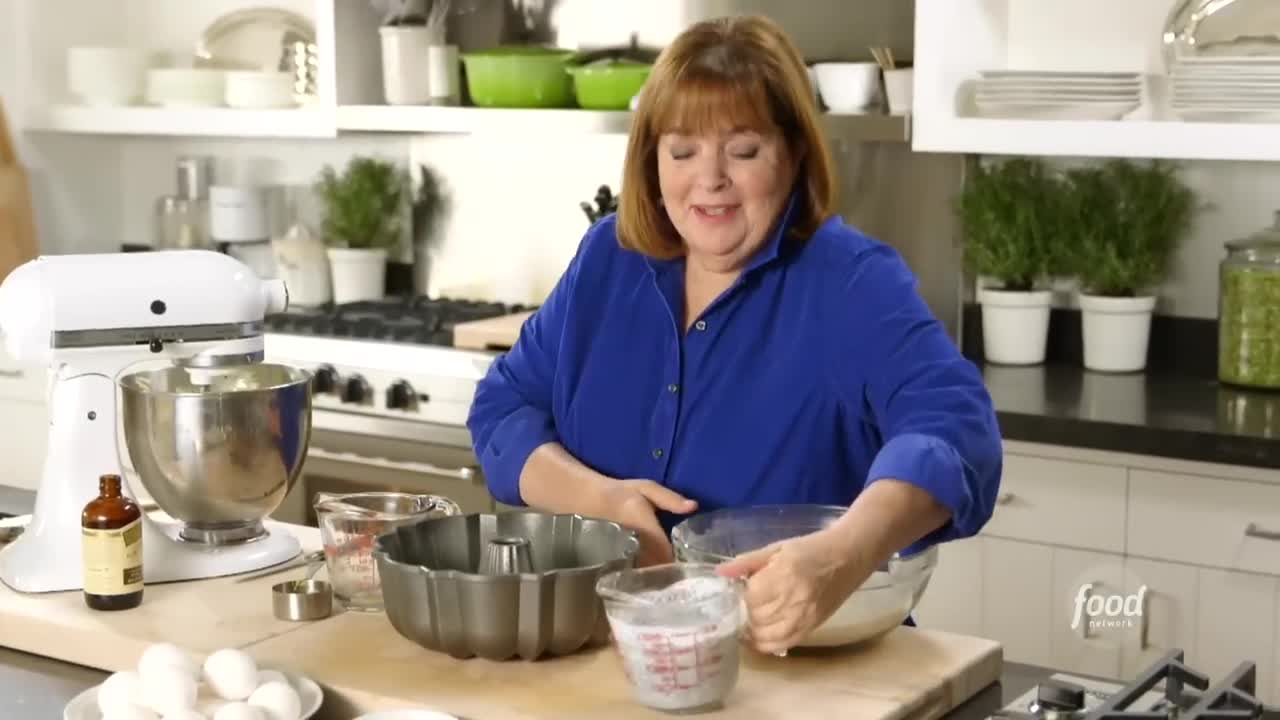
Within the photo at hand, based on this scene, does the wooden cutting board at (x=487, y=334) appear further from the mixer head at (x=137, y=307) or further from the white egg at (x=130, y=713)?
the white egg at (x=130, y=713)

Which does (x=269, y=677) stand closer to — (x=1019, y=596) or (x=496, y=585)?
(x=496, y=585)

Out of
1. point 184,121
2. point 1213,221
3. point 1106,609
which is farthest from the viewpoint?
point 184,121

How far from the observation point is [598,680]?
1.64 m

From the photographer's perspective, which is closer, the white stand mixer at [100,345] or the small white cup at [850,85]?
the white stand mixer at [100,345]

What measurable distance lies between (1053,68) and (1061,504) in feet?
3.33

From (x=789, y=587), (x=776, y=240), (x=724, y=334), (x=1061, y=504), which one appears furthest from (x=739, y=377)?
(x=1061, y=504)

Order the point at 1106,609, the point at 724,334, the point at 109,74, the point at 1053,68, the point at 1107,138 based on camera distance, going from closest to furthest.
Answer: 1. the point at 724,334
2. the point at 1106,609
3. the point at 1107,138
4. the point at 1053,68
5. the point at 109,74

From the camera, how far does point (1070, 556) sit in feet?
10.0

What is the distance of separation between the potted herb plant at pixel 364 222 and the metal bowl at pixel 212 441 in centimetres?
231

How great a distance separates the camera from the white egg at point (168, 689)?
154 cm

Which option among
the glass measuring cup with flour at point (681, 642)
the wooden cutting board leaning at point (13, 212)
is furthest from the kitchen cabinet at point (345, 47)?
the glass measuring cup with flour at point (681, 642)

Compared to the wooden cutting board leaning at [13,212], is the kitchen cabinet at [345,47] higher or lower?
higher

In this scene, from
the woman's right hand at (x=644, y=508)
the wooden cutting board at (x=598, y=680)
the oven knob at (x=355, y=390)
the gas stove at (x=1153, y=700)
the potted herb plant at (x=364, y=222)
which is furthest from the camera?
the potted herb plant at (x=364, y=222)

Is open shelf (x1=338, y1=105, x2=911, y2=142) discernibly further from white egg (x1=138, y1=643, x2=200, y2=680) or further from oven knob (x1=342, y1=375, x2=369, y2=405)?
white egg (x1=138, y1=643, x2=200, y2=680)
